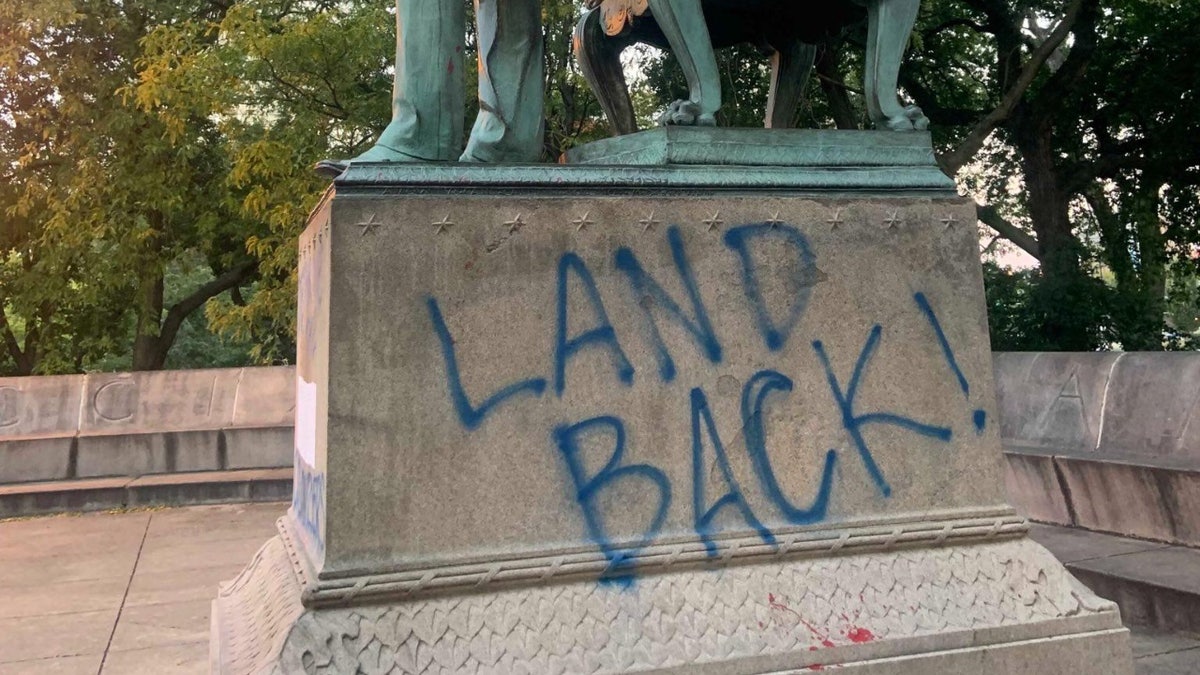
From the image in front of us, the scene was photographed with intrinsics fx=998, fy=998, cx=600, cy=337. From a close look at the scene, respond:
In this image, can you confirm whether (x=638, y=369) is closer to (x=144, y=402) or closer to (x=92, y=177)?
(x=144, y=402)

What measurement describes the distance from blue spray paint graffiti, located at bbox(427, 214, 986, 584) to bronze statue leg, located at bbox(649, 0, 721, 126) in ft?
1.65

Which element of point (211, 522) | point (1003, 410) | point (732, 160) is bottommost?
point (211, 522)

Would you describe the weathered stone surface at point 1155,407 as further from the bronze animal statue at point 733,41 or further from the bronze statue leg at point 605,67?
the bronze statue leg at point 605,67

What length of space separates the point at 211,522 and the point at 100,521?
99 cm

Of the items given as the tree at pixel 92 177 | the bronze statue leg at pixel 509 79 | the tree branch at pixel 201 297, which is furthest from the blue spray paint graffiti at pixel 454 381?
the tree branch at pixel 201 297

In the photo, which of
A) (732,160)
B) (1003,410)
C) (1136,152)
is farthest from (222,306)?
(1136,152)

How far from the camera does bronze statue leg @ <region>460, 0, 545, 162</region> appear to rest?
3682 mm

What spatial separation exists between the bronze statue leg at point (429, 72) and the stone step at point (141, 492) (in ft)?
21.2

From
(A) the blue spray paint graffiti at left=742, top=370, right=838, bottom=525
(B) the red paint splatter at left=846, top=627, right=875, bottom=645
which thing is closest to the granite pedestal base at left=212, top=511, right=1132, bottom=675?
(B) the red paint splatter at left=846, top=627, right=875, bottom=645

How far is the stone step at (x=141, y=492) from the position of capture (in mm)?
8648

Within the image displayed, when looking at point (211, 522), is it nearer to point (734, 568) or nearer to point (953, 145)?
point (734, 568)

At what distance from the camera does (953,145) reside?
19109 mm

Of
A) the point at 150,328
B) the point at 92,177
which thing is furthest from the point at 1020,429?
the point at 150,328

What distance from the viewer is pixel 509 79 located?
378 centimetres
